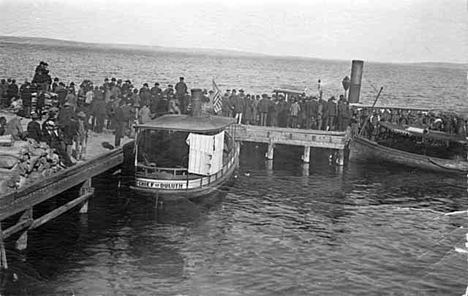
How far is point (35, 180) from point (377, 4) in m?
6.67

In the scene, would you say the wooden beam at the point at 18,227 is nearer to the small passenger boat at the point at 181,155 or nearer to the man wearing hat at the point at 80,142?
the man wearing hat at the point at 80,142

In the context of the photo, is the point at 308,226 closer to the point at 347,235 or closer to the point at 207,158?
the point at 347,235

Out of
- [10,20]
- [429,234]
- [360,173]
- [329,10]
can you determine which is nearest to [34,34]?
[10,20]

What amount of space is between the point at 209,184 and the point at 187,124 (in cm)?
139

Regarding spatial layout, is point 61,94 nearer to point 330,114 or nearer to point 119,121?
point 119,121

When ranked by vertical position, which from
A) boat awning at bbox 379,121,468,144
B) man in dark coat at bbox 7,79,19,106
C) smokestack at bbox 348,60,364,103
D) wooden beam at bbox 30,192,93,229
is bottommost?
wooden beam at bbox 30,192,93,229

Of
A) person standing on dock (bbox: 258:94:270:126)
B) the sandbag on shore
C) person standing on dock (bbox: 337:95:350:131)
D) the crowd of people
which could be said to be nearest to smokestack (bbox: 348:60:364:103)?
the crowd of people

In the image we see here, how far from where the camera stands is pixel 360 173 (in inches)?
637

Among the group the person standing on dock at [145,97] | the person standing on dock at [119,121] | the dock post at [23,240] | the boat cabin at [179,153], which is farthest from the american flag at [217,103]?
the dock post at [23,240]

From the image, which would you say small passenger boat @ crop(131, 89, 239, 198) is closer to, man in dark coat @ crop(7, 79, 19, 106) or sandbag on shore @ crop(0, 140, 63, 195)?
sandbag on shore @ crop(0, 140, 63, 195)

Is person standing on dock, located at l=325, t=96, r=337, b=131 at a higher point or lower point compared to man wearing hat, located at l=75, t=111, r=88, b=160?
higher

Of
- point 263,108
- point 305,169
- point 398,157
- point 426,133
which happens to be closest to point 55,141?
point 305,169

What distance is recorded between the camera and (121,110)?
43.4ft

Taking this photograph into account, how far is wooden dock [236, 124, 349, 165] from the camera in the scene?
1627cm
